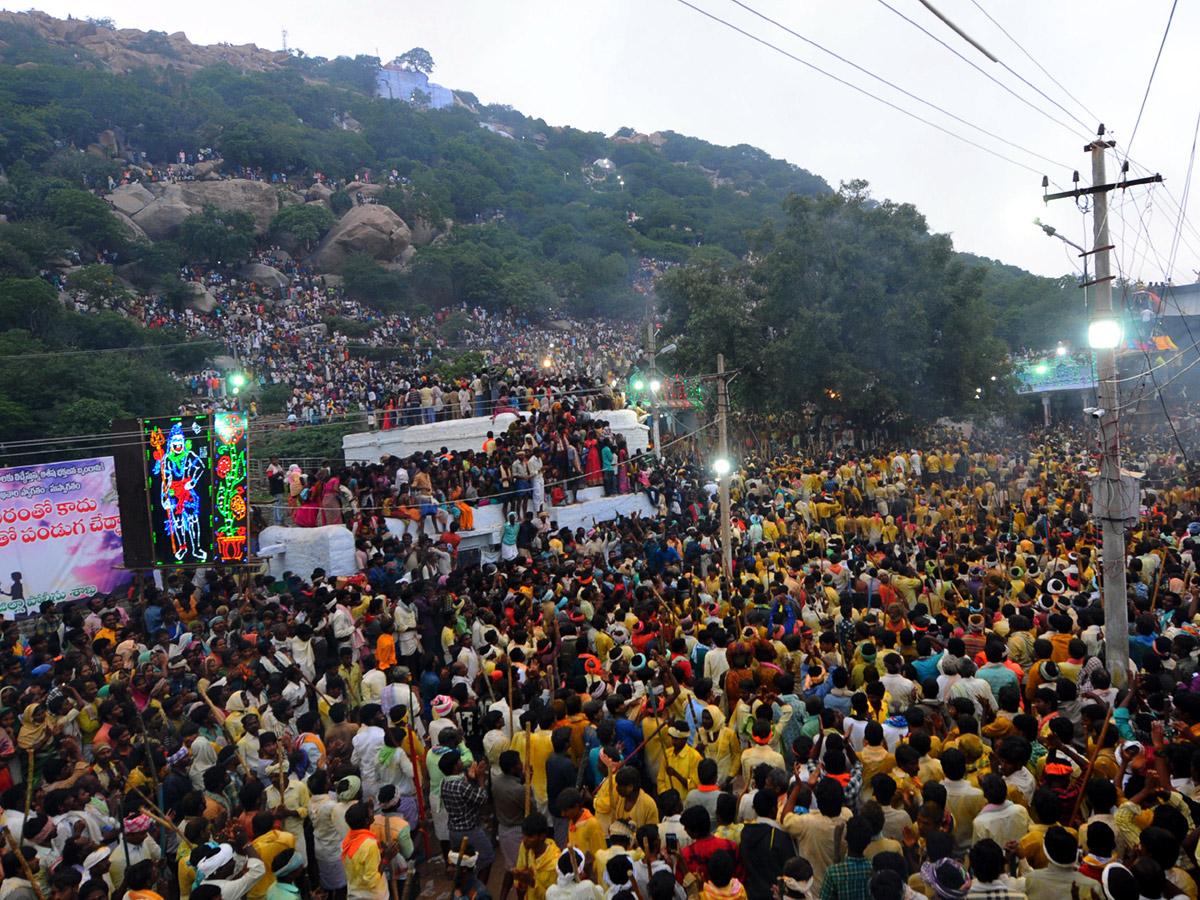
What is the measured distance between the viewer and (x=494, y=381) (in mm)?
19953

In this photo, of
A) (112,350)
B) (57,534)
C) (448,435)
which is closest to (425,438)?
(448,435)

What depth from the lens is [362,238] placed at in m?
60.4

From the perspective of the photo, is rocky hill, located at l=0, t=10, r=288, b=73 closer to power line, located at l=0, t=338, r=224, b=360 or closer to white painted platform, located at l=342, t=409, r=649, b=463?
power line, located at l=0, t=338, r=224, b=360

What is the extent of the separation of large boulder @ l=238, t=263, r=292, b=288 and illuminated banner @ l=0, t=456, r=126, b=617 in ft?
151

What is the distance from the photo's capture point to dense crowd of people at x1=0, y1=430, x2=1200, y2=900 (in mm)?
4176

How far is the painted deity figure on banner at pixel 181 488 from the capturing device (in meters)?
11.5

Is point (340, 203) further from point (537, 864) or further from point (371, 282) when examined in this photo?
point (537, 864)

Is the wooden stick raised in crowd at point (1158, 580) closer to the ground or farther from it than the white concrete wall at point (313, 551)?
farther from it

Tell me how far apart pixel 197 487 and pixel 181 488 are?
0.22 m

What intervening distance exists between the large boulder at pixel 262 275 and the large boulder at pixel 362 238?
4652mm

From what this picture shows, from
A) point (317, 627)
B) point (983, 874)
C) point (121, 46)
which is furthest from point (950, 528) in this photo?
point (121, 46)

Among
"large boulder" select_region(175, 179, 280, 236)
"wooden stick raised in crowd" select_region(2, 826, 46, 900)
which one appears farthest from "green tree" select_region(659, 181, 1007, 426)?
"large boulder" select_region(175, 179, 280, 236)

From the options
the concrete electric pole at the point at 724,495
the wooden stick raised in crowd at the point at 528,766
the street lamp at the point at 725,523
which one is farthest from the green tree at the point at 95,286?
the wooden stick raised in crowd at the point at 528,766

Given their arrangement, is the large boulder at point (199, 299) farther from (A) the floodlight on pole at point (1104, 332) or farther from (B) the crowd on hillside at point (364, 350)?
(A) the floodlight on pole at point (1104, 332)
